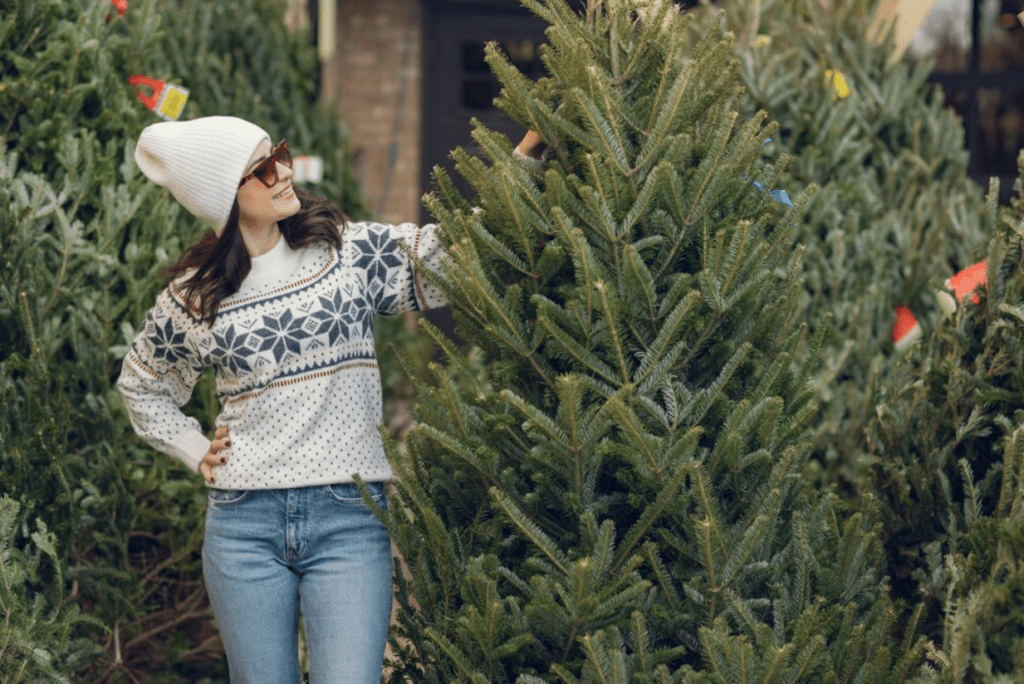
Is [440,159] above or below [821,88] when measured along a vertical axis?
below

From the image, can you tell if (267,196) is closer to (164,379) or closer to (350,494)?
(164,379)

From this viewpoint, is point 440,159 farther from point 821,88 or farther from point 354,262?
point 354,262

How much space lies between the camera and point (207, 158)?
2883mm

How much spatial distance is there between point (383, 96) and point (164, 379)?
590cm

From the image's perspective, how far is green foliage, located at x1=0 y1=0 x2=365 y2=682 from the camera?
342 centimetres

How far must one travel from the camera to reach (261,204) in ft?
9.59

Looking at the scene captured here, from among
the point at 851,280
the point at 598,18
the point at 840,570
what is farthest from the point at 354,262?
the point at 851,280

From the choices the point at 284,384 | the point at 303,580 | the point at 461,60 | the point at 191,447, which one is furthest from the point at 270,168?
the point at 461,60

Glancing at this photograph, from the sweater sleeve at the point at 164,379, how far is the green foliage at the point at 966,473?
1.74 m

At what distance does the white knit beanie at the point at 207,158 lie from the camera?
2.87 m

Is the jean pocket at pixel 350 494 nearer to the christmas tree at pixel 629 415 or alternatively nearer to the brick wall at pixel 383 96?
the christmas tree at pixel 629 415

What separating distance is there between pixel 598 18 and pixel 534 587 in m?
1.16

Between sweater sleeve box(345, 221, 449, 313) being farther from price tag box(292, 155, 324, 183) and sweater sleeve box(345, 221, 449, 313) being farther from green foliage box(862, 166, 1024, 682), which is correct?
price tag box(292, 155, 324, 183)

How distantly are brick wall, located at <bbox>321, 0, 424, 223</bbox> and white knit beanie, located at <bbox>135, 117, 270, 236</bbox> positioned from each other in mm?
5745
